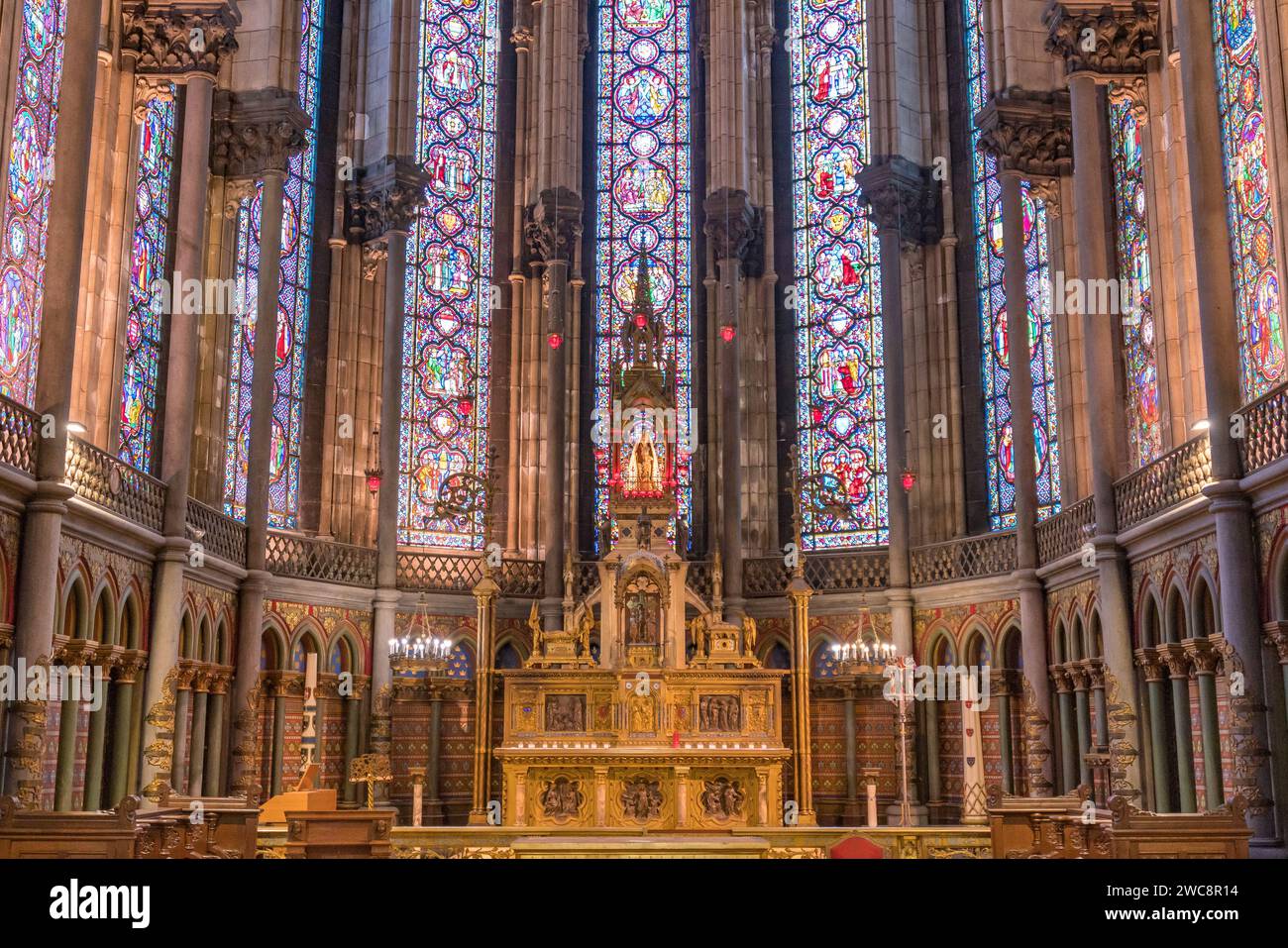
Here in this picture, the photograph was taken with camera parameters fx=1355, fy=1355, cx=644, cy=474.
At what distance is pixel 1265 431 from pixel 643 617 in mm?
11786

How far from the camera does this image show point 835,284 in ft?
98.4

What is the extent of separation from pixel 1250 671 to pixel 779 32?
20.6 meters

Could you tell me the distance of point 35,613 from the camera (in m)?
15.7

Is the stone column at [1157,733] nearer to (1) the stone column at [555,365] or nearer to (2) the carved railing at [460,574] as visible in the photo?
(1) the stone column at [555,365]

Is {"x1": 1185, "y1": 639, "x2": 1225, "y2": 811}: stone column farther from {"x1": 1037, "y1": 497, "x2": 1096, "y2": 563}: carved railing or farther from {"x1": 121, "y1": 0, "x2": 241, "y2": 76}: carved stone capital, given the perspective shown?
{"x1": 121, "y1": 0, "x2": 241, "y2": 76}: carved stone capital

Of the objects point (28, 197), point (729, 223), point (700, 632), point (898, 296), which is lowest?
point (700, 632)

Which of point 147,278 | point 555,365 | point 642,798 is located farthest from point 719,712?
point 147,278

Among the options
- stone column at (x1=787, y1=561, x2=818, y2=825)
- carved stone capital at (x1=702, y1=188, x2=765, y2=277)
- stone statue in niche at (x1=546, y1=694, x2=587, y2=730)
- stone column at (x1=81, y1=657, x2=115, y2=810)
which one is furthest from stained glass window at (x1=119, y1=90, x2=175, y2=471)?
stone column at (x1=787, y1=561, x2=818, y2=825)

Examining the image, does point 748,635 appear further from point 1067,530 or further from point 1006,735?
point 1067,530

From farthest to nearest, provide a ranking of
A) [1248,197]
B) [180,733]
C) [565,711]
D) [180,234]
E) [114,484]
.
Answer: [565,711], [180,234], [180,733], [114,484], [1248,197]

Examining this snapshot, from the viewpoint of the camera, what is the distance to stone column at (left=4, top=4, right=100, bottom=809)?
1536 cm

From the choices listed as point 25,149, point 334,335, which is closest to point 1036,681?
point 334,335

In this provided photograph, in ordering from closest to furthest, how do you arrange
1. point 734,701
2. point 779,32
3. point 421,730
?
1. point 734,701
2. point 421,730
3. point 779,32
